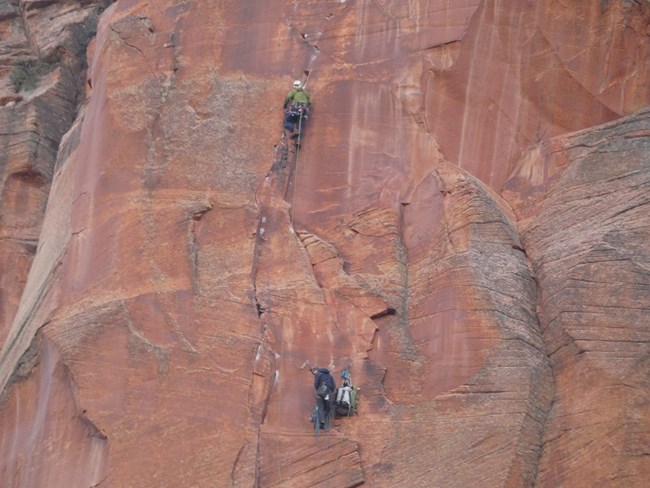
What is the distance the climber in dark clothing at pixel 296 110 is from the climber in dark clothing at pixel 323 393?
5.68m

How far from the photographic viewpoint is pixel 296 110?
3175 centimetres

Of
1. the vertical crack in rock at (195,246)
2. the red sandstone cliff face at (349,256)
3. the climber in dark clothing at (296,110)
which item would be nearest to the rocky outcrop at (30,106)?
the red sandstone cliff face at (349,256)

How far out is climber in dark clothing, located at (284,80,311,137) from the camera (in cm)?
3175

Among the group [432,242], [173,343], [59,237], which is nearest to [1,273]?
[59,237]

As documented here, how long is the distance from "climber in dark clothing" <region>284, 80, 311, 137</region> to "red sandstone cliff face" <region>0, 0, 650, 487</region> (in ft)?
1.24

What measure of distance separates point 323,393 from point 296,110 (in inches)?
251

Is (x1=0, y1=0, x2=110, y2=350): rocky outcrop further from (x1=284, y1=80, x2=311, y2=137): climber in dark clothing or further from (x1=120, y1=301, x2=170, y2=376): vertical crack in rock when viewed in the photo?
(x1=284, y1=80, x2=311, y2=137): climber in dark clothing

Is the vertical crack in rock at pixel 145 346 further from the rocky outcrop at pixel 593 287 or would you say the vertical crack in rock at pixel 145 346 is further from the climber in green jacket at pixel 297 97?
the rocky outcrop at pixel 593 287

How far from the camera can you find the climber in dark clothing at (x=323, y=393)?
92.3 ft

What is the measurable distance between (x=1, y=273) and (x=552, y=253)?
13729 mm

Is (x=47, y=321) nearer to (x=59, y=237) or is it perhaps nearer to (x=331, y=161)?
(x=59, y=237)

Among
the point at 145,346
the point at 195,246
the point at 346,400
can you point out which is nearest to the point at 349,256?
the point at 195,246

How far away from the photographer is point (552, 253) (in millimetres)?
29531

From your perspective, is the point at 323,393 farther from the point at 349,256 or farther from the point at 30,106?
the point at 30,106
